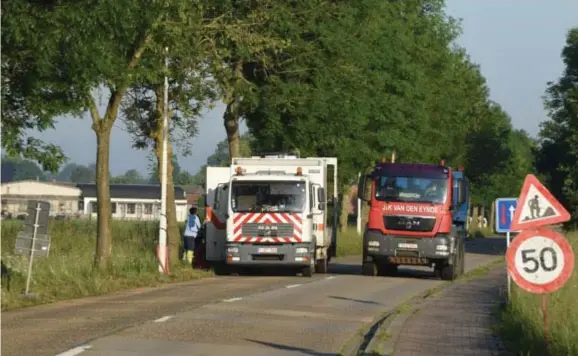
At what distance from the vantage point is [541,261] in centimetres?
1357

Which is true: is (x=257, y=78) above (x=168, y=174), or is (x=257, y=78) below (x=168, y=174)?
above

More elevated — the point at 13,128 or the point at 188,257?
the point at 13,128

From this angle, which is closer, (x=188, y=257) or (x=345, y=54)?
(x=188, y=257)

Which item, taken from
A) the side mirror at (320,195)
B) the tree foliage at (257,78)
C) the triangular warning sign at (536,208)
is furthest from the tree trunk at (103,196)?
the triangular warning sign at (536,208)

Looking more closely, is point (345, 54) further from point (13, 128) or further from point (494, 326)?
point (494, 326)

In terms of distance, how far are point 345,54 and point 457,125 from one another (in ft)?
119

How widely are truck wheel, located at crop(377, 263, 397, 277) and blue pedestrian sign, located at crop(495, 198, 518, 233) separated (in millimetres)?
11763

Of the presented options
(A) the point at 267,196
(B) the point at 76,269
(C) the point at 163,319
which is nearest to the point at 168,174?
(A) the point at 267,196

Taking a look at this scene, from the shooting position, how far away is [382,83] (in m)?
50.7

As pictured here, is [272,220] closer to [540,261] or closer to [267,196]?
[267,196]

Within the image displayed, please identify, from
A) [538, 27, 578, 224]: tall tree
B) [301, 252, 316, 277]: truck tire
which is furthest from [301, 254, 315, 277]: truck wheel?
[538, 27, 578, 224]: tall tree

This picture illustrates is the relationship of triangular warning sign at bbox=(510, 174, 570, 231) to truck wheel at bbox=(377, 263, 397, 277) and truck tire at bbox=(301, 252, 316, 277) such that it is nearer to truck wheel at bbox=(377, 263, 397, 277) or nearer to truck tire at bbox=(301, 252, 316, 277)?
truck tire at bbox=(301, 252, 316, 277)

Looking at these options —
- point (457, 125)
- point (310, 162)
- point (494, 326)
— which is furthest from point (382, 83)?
point (494, 326)

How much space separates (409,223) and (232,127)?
32.2 feet
